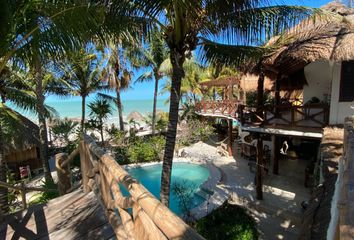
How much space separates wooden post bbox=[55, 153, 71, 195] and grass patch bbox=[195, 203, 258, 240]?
4.18 metres

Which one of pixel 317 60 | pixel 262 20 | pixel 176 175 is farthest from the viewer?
pixel 176 175

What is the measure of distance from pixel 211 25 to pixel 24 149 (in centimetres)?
1286

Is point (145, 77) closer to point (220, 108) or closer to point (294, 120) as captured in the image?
point (220, 108)

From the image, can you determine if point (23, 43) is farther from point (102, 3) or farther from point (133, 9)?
point (133, 9)

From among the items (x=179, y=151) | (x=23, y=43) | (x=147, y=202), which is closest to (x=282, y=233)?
(x=147, y=202)

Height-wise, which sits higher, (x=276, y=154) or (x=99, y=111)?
(x=99, y=111)

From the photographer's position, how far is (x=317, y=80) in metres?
12.4

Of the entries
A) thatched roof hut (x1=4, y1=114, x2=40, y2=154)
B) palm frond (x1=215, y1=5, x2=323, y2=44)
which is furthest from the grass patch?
thatched roof hut (x1=4, y1=114, x2=40, y2=154)

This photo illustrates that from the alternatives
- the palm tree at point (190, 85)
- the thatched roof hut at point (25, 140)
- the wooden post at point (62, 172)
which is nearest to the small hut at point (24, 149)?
the thatched roof hut at point (25, 140)

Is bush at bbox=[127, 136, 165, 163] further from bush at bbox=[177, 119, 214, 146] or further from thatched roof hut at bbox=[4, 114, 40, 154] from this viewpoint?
thatched roof hut at bbox=[4, 114, 40, 154]

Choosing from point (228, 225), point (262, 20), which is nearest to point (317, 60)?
point (262, 20)

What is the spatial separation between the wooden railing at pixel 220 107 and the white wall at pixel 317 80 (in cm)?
390

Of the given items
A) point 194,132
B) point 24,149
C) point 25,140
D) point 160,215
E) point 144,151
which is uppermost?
point 160,215

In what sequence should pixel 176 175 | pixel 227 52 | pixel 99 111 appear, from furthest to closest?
pixel 99 111, pixel 176 175, pixel 227 52
